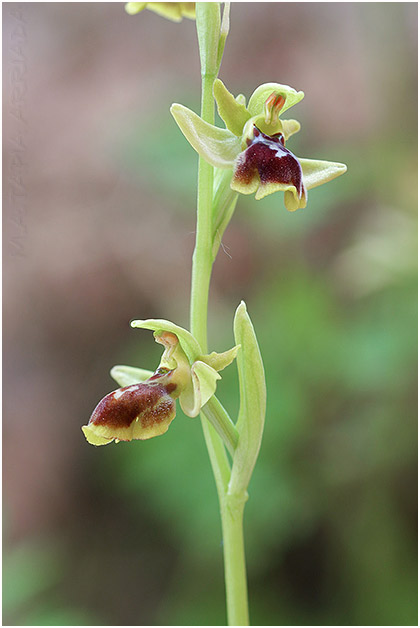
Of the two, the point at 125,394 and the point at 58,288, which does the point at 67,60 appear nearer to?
the point at 58,288

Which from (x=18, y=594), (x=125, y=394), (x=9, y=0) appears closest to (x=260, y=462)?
(x=18, y=594)

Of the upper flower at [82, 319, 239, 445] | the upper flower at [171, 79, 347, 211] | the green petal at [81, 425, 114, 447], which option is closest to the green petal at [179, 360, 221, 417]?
the upper flower at [82, 319, 239, 445]

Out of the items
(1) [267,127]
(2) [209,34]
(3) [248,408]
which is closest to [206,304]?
(3) [248,408]

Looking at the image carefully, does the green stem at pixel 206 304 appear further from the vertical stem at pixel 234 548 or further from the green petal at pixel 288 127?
the green petal at pixel 288 127

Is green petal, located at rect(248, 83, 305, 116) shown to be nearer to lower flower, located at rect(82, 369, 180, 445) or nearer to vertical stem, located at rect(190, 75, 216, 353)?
vertical stem, located at rect(190, 75, 216, 353)

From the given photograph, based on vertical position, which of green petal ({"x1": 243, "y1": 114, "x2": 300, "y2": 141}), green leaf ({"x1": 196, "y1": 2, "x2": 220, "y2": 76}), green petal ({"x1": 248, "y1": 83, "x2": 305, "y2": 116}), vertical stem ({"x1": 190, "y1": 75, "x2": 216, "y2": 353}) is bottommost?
vertical stem ({"x1": 190, "y1": 75, "x2": 216, "y2": 353})

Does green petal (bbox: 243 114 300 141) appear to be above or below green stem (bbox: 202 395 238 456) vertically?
above
